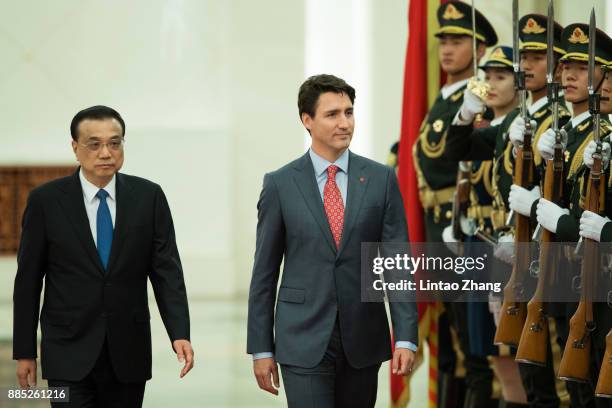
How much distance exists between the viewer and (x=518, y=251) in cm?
471

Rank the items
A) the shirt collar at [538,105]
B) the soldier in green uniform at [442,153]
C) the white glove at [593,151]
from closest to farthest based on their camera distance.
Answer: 1. the white glove at [593,151]
2. the shirt collar at [538,105]
3. the soldier in green uniform at [442,153]

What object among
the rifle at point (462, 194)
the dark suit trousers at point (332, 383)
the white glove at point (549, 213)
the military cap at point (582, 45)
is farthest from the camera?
the rifle at point (462, 194)

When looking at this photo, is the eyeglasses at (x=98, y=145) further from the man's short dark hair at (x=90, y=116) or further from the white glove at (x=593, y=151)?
the white glove at (x=593, y=151)

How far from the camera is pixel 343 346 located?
12.1 feet

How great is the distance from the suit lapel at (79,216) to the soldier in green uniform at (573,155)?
1.55m

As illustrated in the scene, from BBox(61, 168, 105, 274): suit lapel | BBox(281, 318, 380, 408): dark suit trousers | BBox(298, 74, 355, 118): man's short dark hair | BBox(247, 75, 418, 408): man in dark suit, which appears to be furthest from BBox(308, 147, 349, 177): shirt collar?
BBox(61, 168, 105, 274): suit lapel

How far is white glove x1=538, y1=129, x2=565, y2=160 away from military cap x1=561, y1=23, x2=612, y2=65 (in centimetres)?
26

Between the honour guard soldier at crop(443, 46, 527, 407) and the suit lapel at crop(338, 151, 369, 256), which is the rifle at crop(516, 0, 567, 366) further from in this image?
the honour guard soldier at crop(443, 46, 527, 407)

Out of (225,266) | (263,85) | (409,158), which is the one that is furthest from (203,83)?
(409,158)

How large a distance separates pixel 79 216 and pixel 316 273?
73cm

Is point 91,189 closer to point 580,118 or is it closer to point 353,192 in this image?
point 353,192

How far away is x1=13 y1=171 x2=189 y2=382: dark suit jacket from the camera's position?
376 centimetres

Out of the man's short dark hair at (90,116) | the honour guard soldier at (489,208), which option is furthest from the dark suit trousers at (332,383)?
the honour guard soldier at (489,208)

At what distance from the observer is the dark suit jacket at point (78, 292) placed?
3.76 m
